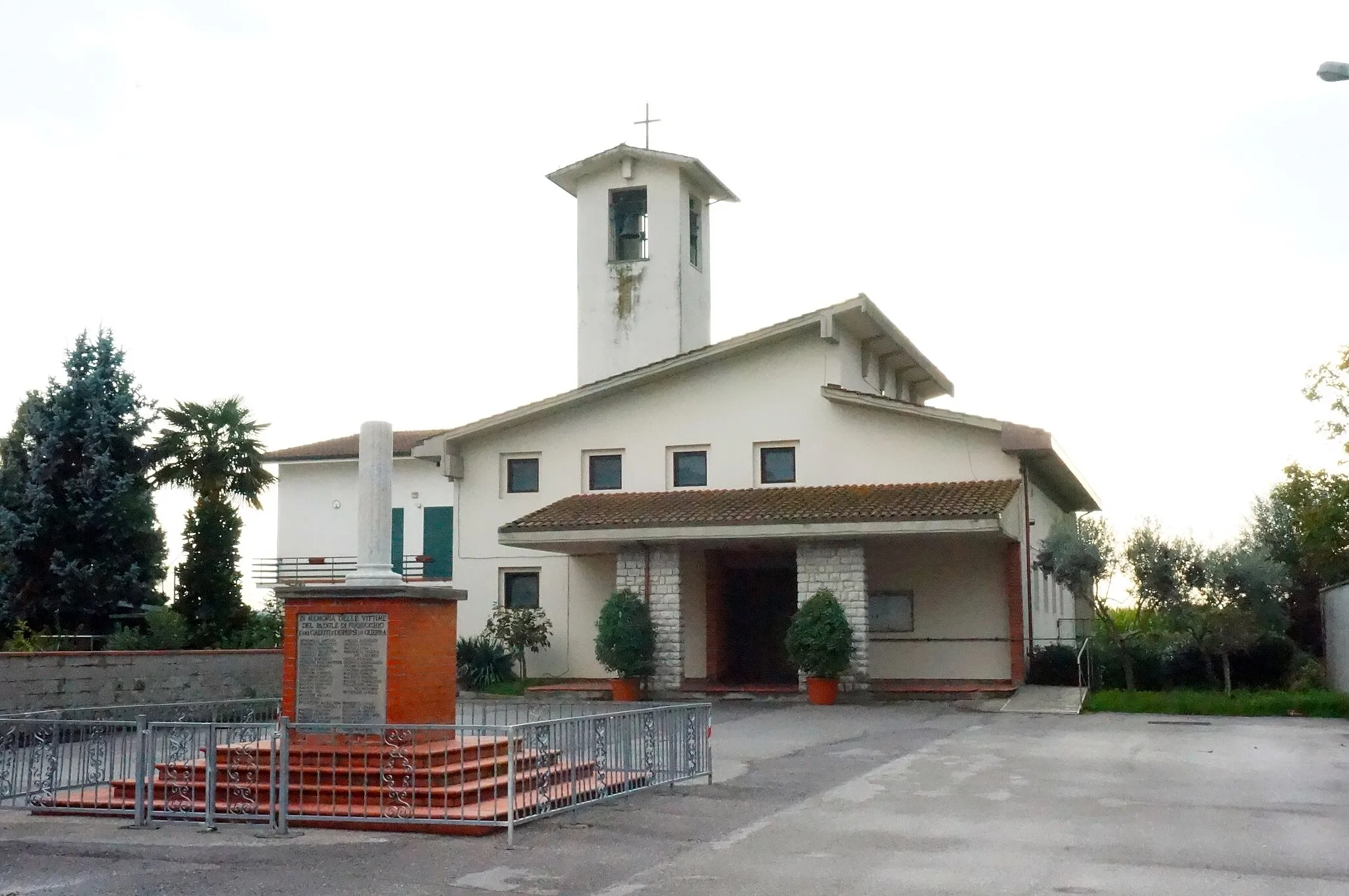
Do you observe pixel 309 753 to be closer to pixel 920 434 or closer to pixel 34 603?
pixel 34 603

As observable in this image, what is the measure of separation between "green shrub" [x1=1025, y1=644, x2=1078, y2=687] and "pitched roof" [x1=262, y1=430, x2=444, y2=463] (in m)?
21.7

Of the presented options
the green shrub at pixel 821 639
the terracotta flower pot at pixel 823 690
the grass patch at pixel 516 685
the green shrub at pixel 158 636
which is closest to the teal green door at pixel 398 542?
the grass patch at pixel 516 685

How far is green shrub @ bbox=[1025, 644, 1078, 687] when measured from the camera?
26.6 metres

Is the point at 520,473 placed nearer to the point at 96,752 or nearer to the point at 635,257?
the point at 635,257

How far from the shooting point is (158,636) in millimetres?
22328

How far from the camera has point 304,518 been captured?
44.4 metres

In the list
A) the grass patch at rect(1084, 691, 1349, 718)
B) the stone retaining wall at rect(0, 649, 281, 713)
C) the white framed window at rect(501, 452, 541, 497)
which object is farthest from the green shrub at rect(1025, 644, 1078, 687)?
the stone retaining wall at rect(0, 649, 281, 713)

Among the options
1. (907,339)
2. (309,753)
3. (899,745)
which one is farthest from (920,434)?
(309,753)

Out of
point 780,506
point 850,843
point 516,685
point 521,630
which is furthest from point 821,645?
point 850,843

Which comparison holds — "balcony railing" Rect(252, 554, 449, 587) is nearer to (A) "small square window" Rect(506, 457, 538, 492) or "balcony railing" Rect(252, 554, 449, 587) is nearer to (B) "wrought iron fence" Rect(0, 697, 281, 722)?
(A) "small square window" Rect(506, 457, 538, 492)

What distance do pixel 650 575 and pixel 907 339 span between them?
874cm

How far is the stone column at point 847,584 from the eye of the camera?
25469 mm

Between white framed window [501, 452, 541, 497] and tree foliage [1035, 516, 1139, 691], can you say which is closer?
tree foliage [1035, 516, 1139, 691]

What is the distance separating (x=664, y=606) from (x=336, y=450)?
68.1 feet
